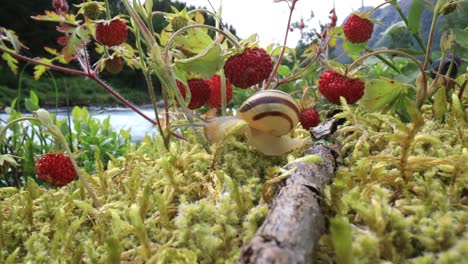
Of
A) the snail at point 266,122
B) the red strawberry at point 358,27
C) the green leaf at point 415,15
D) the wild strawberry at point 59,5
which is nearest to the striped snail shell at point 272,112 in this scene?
the snail at point 266,122

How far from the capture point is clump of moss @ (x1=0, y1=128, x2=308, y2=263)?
1.38 feet

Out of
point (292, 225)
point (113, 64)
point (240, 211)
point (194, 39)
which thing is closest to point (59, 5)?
point (113, 64)

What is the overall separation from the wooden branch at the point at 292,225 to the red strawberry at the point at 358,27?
2.08ft

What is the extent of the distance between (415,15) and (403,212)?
88cm

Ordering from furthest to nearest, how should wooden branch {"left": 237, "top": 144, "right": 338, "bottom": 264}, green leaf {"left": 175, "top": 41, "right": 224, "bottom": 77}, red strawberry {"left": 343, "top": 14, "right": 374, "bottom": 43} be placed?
red strawberry {"left": 343, "top": 14, "right": 374, "bottom": 43} < green leaf {"left": 175, "top": 41, "right": 224, "bottom": 77} < wooden branch {"left": 237, "top": 144, "right": 338, "bottom": 264}

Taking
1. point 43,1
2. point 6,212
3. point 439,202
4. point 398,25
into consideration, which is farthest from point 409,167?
point 43,1

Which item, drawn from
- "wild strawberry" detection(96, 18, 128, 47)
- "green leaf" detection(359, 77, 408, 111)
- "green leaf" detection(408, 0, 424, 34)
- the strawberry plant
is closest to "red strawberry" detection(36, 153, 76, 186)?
the strawberry plant

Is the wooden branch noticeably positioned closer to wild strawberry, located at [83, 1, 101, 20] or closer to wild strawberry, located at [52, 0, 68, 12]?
wild strawberry, located at [83, 1, 101, 20]

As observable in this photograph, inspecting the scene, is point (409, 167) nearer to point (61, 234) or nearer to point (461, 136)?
point (461, 136)

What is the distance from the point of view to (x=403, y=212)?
0.44 meters

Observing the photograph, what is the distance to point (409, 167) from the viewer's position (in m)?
0.52

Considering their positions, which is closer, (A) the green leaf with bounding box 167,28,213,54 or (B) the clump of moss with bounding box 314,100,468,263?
(B) the clump of moss with bounding box 314,100,468,263

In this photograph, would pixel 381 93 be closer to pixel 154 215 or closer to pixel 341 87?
pixel 341 87

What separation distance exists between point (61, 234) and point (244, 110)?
33 cm
